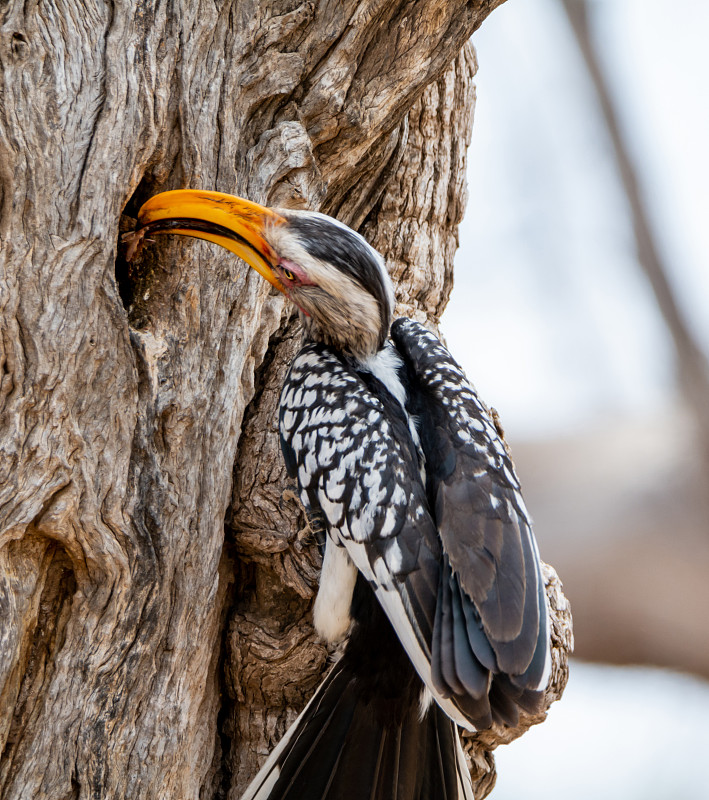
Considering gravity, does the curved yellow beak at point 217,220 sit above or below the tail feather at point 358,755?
above

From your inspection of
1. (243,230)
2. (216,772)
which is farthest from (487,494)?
(216,772)

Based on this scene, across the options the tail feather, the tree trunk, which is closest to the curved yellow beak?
the tree trunk

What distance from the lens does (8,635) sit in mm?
1835

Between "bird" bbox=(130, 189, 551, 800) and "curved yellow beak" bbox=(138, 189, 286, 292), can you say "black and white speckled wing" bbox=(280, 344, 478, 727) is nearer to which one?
"bird" bbox=(130, 189, 551, 800)

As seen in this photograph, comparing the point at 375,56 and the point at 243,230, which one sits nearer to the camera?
the point at 243,230

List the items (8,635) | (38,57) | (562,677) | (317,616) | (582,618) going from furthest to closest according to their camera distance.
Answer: (582,618) < (562,677) < (317,616) < (38,57) < (8,635)

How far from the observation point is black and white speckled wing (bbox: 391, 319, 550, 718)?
1941 mm

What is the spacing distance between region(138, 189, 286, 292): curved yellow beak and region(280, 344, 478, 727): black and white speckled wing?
419 mm

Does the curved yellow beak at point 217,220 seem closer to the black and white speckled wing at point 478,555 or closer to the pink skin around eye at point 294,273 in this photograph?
the pink skin around eye at point 294,273

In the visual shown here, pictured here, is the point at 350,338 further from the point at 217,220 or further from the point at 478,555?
the point at 478,555

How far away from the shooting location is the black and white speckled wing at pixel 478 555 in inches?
76.4

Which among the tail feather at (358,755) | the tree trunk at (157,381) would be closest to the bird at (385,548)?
the tail feather at (358,755)

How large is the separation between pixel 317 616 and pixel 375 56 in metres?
1.86

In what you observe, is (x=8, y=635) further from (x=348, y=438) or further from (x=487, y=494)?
(x=487, y=494)
